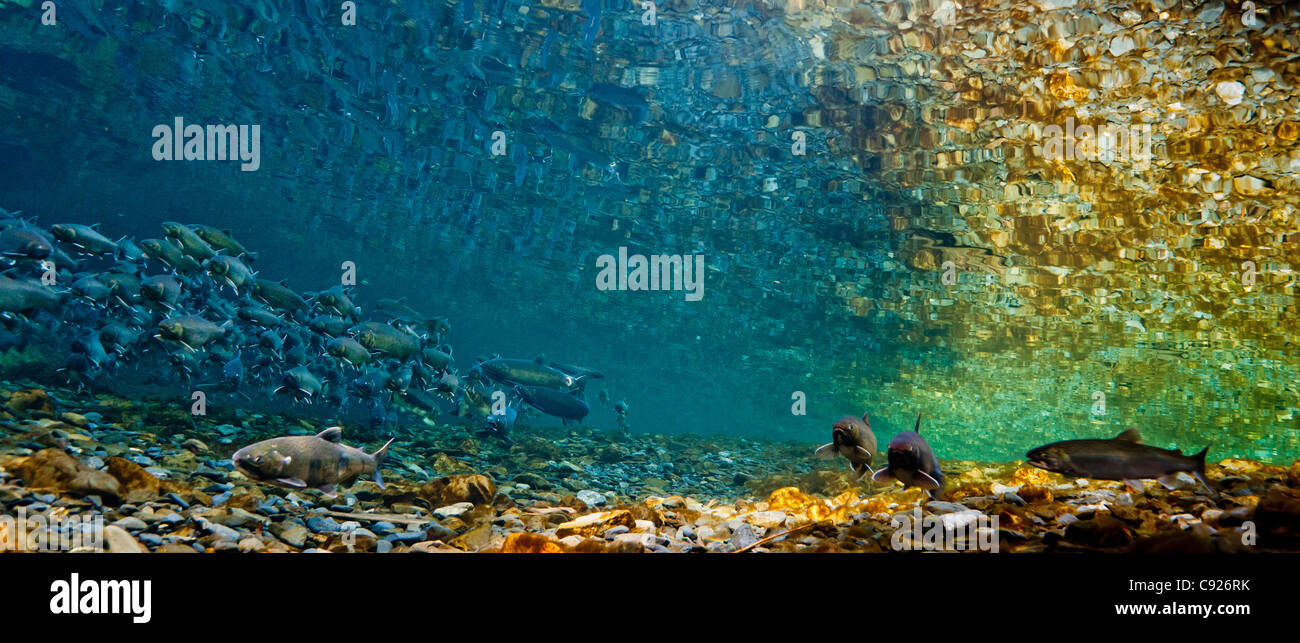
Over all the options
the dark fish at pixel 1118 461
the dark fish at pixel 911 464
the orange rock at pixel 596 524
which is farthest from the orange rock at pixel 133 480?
the dark fish at pixel 1118 461

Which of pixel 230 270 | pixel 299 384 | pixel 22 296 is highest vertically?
pixel 230 270

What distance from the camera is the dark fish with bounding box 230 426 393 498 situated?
429 centimetres

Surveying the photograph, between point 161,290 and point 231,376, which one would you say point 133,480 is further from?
point 231,376

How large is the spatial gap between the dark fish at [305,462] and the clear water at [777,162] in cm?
881

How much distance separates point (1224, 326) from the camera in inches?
770

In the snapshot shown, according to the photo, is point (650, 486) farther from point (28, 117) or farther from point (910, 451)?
point (28, 117)

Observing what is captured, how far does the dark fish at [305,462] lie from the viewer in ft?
14.1

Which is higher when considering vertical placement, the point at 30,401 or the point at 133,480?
the point at 30,401

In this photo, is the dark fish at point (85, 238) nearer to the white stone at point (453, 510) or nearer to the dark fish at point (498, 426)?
the dark fish at point (498, 426)

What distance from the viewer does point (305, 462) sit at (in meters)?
4.52

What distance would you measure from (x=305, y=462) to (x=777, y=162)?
42.0 feet

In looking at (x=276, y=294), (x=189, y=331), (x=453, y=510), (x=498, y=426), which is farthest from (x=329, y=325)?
(x=453, y=510)

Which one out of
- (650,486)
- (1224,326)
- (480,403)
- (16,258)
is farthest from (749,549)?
(1224,326)
